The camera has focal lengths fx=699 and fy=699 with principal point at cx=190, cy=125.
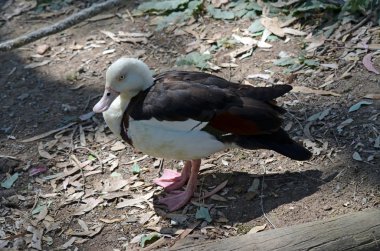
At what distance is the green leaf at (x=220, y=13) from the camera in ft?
20.1

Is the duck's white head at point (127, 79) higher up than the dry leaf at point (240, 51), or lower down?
higher up

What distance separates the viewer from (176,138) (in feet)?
13.5

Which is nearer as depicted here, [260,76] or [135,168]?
[135,168]

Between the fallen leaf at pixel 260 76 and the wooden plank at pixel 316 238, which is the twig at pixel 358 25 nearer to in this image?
the fallen leaf at pixel 260 76

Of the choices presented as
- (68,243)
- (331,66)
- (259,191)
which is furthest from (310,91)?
(68,243)

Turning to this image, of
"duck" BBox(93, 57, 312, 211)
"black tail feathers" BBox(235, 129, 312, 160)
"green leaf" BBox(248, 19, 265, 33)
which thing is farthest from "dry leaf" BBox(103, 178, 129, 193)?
"green leaf" BBox(248, 19, 265, 33)

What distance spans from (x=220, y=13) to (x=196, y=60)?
73 centimetres

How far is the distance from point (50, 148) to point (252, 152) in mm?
1454

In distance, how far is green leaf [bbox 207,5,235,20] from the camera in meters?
6.12

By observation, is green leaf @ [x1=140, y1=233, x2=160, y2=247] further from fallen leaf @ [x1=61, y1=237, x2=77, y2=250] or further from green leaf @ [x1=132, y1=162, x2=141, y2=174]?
green leaf @ [x1=132, y1=162, x2=141, y2=174]

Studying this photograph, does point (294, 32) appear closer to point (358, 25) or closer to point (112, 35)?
point (358, 25)

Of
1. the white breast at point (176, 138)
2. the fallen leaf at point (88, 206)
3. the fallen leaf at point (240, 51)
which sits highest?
the white breast at point (176, 138)

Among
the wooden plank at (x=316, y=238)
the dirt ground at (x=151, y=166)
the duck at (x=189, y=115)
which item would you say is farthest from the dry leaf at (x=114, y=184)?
the wooden plank at (x=316, y=238)

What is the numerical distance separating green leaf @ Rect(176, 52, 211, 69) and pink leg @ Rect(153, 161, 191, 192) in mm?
1228
